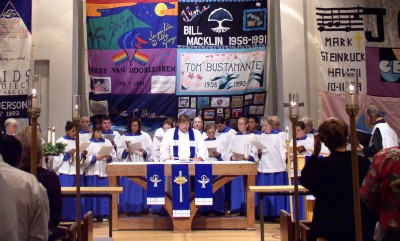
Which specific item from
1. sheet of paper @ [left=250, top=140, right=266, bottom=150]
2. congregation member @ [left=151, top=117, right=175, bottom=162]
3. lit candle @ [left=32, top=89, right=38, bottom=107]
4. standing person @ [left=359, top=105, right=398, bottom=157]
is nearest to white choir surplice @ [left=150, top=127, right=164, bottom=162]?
congregation member @ [left=151, top=117, right=175, bottom=162]

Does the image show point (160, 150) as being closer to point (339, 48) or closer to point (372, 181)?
point (339, 48)

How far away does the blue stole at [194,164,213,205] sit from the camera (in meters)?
8.18

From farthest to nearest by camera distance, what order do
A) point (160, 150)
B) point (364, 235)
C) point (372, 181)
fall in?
point (160, 150) < point (364, 235) < point (372, 181)

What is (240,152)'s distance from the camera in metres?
9.95

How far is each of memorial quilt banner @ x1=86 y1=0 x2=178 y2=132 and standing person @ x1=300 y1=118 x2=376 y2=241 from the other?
26.2 ft

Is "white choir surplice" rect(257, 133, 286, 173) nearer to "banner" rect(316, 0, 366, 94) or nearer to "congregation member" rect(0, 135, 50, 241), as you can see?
"banner" rect(316, 0, 366, 94)

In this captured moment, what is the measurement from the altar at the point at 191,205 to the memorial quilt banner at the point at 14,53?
10.8ft

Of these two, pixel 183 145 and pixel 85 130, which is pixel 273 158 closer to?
pixel 183 145

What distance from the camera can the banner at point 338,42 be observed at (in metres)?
10.8

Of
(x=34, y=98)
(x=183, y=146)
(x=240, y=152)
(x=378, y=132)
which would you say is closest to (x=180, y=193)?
(x=183, y=146)

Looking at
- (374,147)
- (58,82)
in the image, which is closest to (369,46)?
(374,147)

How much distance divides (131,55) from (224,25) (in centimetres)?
205

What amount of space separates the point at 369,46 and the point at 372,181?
848cm

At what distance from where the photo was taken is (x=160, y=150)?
30.6 feet
